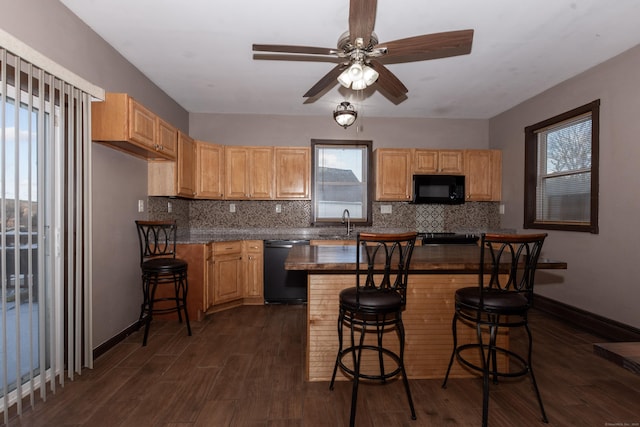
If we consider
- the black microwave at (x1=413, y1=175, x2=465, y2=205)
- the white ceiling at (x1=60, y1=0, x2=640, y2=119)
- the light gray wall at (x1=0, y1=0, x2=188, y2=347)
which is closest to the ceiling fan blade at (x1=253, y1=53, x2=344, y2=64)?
the white ceiling at (x1=60, y1=0, x2=640, y2=119)

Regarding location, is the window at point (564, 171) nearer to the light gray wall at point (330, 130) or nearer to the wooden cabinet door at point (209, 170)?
the light gray wall at point (330, 130)

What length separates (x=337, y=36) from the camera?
8.86 ft

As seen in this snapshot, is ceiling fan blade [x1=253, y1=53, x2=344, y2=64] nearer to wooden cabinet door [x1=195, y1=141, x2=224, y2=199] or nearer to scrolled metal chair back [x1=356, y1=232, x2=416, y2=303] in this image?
wooden cabinet door [x1=195, y1=141, x2=224, y2=199]

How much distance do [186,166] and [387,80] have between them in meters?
2.57

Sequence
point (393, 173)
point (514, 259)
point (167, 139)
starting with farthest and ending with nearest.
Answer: point (393, 173) < point (167, 139) < point (514, 259)

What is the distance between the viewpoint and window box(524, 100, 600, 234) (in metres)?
3.25

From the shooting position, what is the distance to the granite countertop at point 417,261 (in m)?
1.98

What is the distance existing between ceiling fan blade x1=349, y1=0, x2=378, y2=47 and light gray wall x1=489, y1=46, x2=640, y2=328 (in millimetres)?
2659

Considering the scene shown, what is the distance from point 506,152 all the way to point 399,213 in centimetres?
176

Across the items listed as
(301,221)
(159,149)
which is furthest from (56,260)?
(301,221)

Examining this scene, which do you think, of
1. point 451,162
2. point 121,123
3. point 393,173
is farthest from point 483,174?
point 121,123

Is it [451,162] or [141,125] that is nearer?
[141,125]

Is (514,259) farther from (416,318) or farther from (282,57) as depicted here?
(282,57)

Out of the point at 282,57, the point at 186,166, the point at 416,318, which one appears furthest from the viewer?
the point at 186,166
